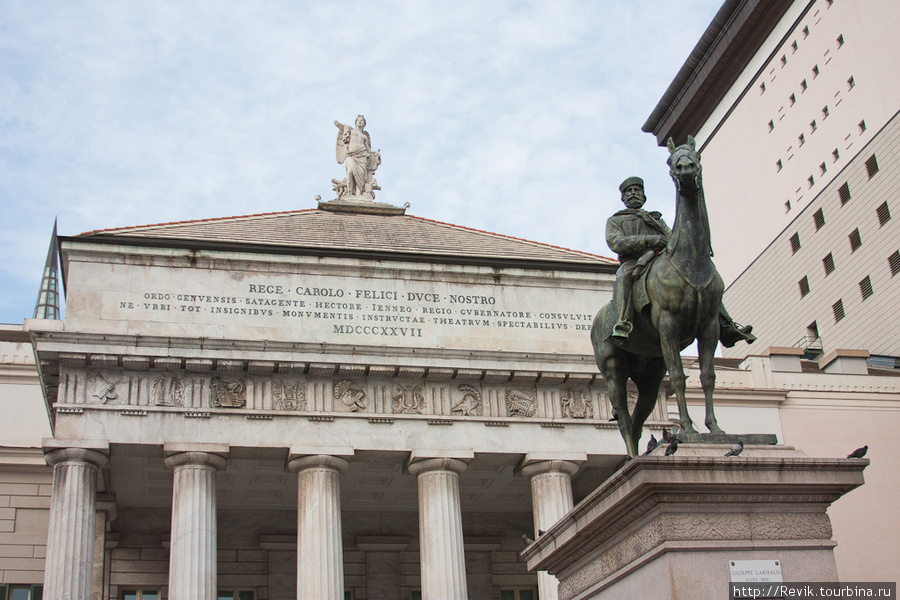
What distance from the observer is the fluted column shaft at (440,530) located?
90.1 ft

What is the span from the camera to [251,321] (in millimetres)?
29781

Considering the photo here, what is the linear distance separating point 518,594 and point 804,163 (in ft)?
117

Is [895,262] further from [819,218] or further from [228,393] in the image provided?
[228,393]

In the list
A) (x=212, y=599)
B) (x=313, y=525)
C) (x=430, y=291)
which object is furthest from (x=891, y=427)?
(x=212, y=599)

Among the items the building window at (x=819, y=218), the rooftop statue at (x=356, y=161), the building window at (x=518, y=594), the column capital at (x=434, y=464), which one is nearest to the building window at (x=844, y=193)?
the building window at (x=819, y=218)

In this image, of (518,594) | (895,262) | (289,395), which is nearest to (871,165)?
(895,262)

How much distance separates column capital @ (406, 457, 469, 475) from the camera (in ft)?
93.8

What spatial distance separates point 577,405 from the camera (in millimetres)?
30125

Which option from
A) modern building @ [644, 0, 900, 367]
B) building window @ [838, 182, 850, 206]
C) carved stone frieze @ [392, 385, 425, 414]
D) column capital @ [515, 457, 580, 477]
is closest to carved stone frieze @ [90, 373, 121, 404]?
carved stone frieze @ [392, 385, 425, 414]

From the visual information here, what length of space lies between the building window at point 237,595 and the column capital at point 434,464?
271 inches

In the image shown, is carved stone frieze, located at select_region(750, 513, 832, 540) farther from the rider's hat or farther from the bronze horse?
the rider's hat

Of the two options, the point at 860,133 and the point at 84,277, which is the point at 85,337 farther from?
the point at 860,133

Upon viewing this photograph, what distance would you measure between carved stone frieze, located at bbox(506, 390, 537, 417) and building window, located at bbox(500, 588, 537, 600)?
274 inches

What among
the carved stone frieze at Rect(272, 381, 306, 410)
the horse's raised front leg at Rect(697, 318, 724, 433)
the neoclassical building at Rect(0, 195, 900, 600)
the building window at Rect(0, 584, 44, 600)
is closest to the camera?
the horse's raised front leg at Rect(697, 318, 724, 433)
